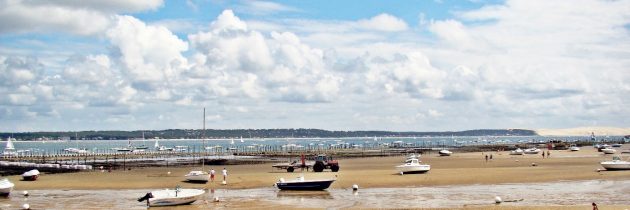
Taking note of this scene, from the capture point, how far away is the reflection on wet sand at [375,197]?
133ft

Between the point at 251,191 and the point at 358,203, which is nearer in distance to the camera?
the point at 358,203

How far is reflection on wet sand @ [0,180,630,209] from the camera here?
40531mm

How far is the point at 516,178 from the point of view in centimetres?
5709

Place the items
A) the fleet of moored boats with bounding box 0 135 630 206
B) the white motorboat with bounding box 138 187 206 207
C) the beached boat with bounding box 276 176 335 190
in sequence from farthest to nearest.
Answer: the beached boat with bounding box 276 176 335 190
the fleet of moored boats with bounding box 0 135 630 206
the white motorboat with bounding box 138 187 206 207

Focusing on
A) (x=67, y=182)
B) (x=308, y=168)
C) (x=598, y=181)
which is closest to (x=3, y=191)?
(x=67, y=182)

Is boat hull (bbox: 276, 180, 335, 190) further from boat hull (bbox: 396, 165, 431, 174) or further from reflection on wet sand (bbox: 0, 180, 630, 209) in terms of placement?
boat hull (bbox: 396, 165, 431, 174)

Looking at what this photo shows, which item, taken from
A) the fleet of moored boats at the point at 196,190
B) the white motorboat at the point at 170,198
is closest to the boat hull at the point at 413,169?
the fleet of moored boats at the point at 196,190

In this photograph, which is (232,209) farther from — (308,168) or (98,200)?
(308,168)

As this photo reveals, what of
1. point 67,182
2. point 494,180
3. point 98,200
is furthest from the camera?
point 67,182

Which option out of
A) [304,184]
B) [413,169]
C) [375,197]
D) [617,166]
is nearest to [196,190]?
[304,184]

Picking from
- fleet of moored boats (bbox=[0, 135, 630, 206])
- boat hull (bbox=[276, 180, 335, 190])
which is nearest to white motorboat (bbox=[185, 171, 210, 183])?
fleet of moored boats (bbox=[0, 135, 630, 206])

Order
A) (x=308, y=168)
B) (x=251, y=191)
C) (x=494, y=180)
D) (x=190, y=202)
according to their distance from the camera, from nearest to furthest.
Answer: (x=190, y=202) → (x=251, y=191) → (x=494, y=180) → (x=308, y=168)

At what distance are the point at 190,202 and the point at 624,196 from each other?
25871 mm

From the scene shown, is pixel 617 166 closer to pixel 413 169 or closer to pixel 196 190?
pixel 413 169
